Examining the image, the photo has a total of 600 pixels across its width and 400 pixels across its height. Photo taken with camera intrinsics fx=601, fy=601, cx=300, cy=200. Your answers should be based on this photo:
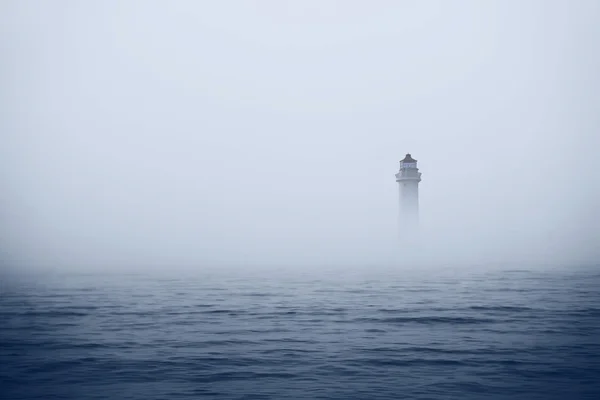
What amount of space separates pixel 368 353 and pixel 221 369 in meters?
4.33

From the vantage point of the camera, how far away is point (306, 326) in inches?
878

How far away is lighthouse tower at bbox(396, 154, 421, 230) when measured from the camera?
73375 mm

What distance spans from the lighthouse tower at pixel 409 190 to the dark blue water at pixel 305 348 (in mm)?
40942

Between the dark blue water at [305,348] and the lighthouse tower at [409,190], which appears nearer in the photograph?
the dark blue water at [305,348]

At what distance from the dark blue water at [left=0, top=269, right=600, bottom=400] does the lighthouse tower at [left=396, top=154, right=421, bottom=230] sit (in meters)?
40.9

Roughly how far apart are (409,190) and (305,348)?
57.4 meters

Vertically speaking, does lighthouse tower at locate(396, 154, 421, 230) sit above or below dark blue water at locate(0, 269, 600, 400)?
above

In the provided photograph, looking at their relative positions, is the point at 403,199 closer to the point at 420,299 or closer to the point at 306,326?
the point at 420,299

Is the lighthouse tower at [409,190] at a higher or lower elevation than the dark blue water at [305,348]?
higher

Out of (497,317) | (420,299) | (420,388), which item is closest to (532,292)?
(420,299)

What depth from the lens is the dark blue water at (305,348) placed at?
534 inches

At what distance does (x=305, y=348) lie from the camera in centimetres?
1794

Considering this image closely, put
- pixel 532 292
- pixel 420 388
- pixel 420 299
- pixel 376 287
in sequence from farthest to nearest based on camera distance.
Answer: pixel 376 287 → pixel 532 292 → pixel 420 299 → pixel 420 388

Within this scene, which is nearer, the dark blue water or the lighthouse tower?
the dark blue water
